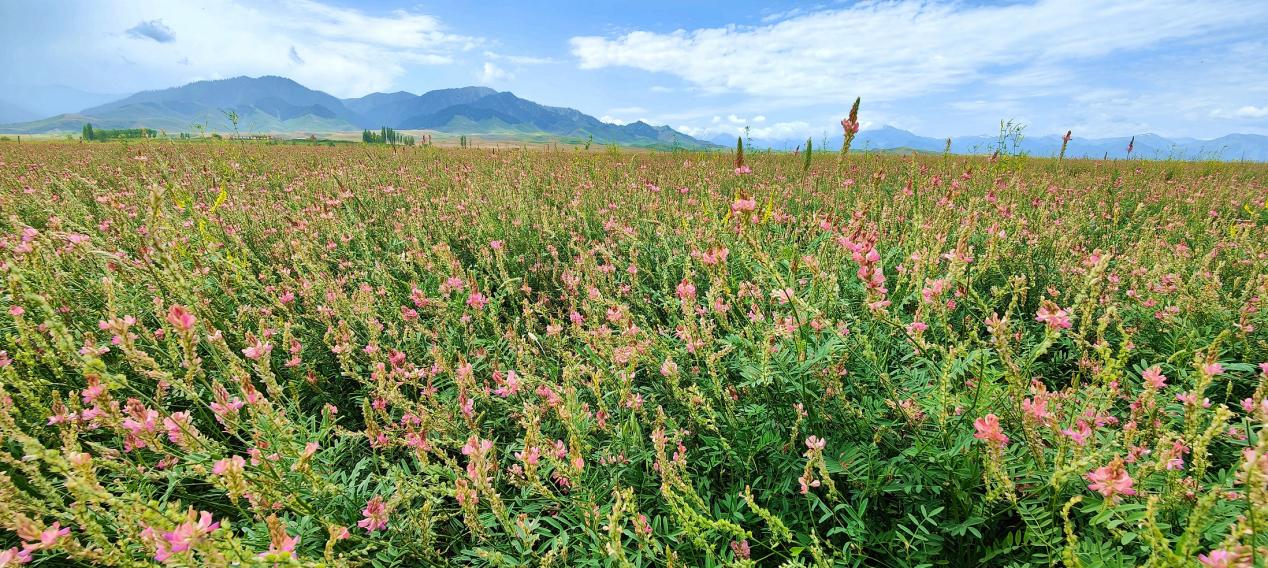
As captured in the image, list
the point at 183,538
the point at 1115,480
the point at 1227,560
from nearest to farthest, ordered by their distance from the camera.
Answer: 1. the point at 1227,560
2. the point at 183,538
3. the point at 1115,480

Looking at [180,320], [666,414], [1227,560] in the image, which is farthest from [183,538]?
[1227,560]

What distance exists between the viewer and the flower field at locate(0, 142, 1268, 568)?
124cm

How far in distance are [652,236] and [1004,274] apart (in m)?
2.40

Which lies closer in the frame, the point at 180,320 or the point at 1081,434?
the point at 1081,434

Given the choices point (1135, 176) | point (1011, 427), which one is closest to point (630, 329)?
point (1011, 427)

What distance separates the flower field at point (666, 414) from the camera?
48.9 inches

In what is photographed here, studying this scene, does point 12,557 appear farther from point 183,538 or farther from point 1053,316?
point 1053,316

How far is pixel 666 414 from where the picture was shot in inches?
83.8

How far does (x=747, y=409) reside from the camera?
183cm

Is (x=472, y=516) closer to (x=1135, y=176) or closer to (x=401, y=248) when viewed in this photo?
(x=401, y=248)

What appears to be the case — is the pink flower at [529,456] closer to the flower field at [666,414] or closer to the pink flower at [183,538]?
the flower field at [666,414]

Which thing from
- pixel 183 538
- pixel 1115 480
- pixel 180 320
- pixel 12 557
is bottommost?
pixel 12 557

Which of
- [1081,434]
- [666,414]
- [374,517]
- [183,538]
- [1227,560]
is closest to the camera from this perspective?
[1227,560]

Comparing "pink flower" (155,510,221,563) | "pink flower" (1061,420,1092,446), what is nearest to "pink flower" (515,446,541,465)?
"pink flower" (155,510,221,563)
